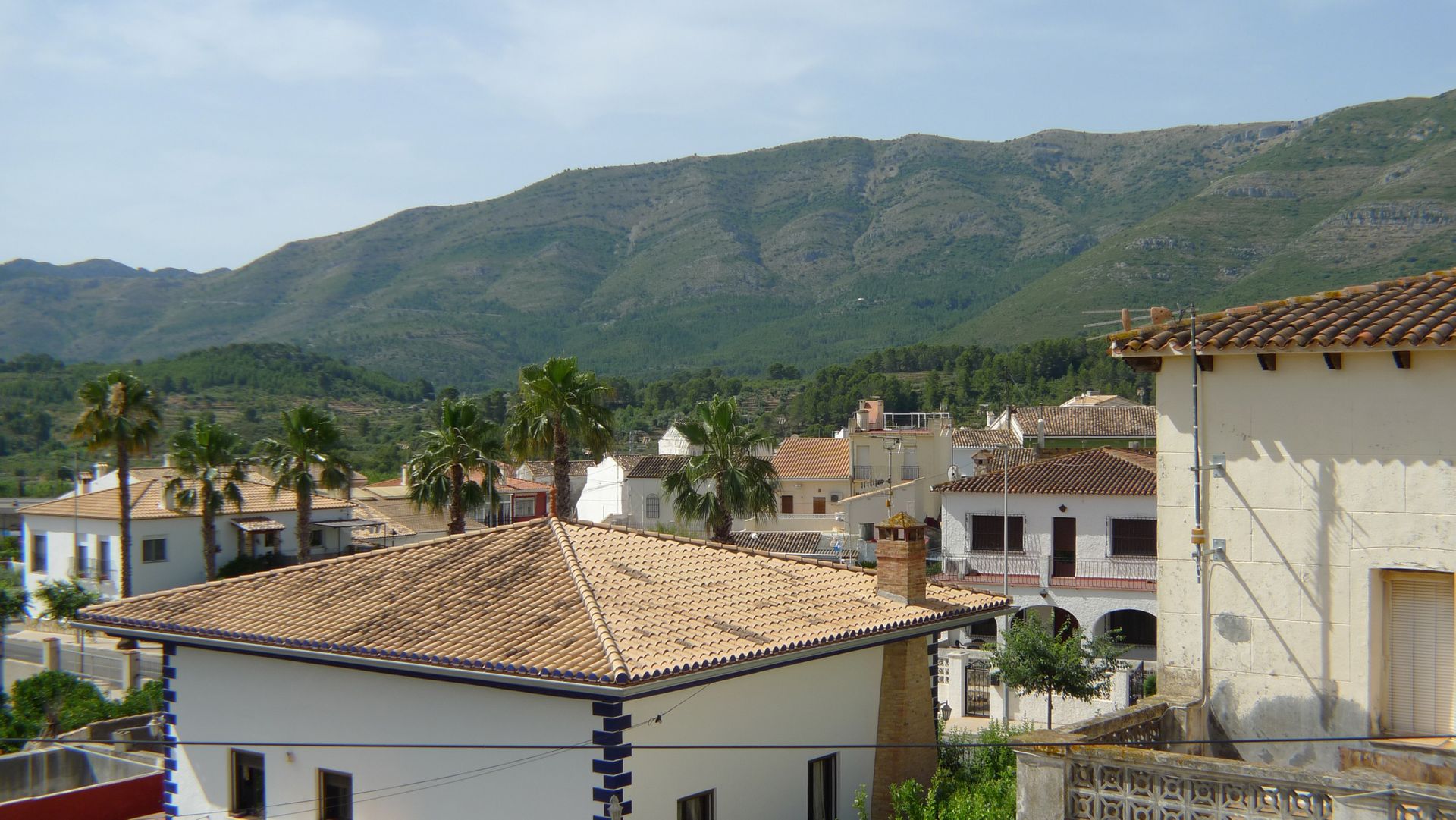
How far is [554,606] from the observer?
44.4 feet

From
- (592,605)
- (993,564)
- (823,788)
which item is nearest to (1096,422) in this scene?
(993,564)

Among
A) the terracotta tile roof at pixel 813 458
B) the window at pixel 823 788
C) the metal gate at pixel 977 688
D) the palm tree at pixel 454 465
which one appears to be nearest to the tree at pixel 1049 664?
the metal gate at pixel 977 688

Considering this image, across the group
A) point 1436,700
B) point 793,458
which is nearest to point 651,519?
point 793,458

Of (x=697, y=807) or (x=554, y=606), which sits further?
(x=554, y=606)

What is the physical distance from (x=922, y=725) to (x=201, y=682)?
9602mm

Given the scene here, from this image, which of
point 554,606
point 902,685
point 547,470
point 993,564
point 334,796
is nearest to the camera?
point 554,606

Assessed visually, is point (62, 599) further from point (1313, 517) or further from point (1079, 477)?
point (1313, 517)

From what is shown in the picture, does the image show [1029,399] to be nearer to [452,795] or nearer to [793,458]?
[793,458]

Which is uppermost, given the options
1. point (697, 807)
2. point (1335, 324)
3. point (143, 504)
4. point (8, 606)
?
point (1335, 324)

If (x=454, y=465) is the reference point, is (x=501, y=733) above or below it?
below

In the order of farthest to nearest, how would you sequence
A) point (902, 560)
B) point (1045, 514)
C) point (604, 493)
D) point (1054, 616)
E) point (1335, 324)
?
point (604, 493) < point (1045, 514) < point (1054, 616) < point (902, 560) < point (1335, 324)

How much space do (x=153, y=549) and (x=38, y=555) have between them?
812 centimetres

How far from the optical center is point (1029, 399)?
98.9m

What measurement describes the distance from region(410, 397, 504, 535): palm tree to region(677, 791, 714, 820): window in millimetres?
24426
